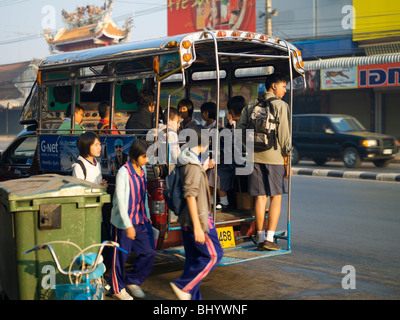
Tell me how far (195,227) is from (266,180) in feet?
6.54

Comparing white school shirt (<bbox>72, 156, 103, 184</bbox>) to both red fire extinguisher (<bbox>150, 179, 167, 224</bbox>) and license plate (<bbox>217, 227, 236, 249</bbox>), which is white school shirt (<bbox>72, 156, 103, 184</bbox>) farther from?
license plate (<bbox>217, 227, 236, 249</bbox>)

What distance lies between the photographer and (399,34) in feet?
81.9

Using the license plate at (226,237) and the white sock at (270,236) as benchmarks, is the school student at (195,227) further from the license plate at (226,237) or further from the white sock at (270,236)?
the white sock at (270,236)

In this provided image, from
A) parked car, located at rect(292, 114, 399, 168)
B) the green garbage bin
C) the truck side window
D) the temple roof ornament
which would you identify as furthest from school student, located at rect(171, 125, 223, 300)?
the temple roof ornament

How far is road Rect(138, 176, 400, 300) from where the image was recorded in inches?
220

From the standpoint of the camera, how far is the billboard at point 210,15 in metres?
35.3

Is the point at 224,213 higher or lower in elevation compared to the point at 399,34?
lower

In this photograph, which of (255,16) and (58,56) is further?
(255,16)

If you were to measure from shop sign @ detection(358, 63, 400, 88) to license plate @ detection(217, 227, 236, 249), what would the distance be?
61.4 ft

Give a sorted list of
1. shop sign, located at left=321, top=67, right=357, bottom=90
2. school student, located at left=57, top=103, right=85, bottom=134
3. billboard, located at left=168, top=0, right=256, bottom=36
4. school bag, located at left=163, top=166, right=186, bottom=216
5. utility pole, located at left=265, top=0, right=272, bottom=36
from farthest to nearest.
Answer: billboard, located at left=168, top=0, right=256, bottom=36 < shop sign, located at left=321, top=67, right=357, bottom=90 < utility pole, located at left=265, top=0, right=272, bottom=36 < school student, located at left=57, top=103, right=85, bottom=134 < school bag, located at left=163, top=166, right=186, bottom=216
